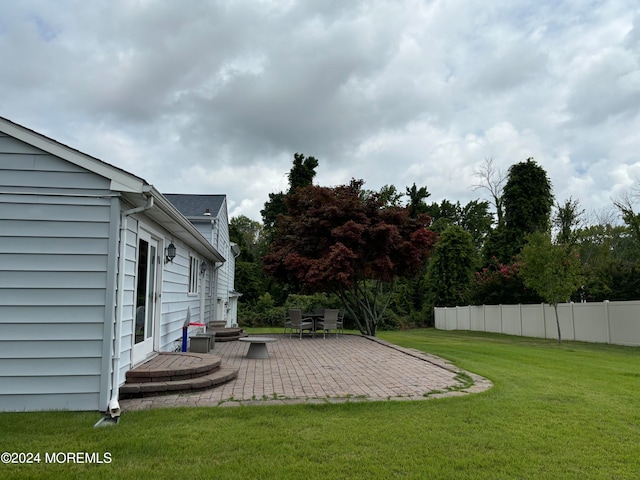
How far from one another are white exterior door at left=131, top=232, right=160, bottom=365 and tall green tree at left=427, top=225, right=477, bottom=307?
26195 mm

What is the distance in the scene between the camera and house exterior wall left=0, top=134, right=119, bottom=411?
477 centimetres

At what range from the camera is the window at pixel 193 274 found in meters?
11.6

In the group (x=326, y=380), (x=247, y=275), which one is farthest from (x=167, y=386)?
(x=247, y=275)

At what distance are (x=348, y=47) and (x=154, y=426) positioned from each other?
9.64m

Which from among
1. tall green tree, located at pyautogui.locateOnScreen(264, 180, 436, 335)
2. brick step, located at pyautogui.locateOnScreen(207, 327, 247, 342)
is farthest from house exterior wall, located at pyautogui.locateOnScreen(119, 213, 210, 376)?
tall green tree, located at pyautogui.locateOnScreen(264, 180, 436, 335)

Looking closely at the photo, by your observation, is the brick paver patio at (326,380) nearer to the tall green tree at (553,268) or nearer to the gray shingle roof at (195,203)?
the gray shingle roof at (195,203)

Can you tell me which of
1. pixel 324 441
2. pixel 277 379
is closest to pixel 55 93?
pixel 277 379

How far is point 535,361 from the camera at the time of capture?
967cm

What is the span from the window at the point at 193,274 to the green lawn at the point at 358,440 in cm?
704

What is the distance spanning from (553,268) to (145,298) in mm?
13629

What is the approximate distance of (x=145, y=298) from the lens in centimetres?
688

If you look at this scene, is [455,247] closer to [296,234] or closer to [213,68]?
[296,234]

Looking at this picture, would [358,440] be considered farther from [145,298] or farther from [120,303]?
[145,298]

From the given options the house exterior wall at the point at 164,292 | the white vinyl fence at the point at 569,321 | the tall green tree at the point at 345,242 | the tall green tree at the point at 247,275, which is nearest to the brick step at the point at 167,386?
the house exterior wall at the point at 164,292
